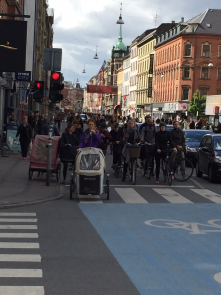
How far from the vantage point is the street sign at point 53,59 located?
1590 cm

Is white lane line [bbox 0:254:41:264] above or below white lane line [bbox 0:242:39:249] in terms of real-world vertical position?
above

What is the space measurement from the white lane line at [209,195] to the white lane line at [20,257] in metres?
7.10

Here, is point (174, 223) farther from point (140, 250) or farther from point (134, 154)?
point (134, 154)

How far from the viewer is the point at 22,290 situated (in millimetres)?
5676

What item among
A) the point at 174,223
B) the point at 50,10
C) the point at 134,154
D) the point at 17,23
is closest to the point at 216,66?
the point at 50,10

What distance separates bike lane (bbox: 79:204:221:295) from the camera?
6.21 meters

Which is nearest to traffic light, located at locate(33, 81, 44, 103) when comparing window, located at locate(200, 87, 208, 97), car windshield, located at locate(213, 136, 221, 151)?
→ car windshield, located at locate(213, 136, 221, 151)

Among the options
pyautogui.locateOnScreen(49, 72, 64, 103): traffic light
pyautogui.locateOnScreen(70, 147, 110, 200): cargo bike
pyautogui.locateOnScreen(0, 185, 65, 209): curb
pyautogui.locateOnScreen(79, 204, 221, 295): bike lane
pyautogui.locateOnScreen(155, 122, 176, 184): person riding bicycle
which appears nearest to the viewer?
pyautogui.locateOnScreen(79, 204, 221, 295): bike lane

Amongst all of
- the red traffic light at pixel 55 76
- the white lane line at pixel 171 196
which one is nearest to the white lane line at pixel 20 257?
the white lane line at pixel 171 196

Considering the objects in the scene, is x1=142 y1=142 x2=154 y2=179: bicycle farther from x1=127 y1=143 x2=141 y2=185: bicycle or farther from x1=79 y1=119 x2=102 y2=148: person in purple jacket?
x1=79 y1=119 x2=102 y2=148: person in purple jacket

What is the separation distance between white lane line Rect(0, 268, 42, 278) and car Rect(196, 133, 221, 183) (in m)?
12.3

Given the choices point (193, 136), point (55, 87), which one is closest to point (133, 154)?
point (55, 87)

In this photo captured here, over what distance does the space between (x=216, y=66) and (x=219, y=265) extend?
271 ft

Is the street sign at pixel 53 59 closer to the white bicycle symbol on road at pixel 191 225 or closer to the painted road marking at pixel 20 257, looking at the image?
the white bicycle symbol on road at pixel 191 225
